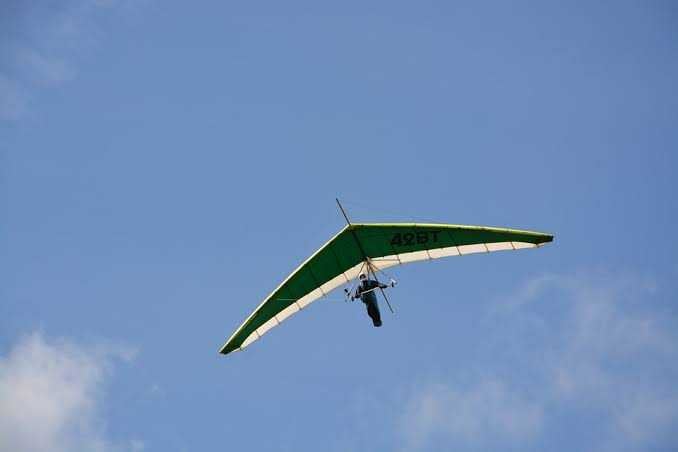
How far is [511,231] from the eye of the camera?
2433 cm

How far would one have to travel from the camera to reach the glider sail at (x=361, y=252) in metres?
24.6

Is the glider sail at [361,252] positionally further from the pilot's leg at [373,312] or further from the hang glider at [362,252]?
the pilot's leg at [373,312]

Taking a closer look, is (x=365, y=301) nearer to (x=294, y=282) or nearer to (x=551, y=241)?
(x=294, y=282)

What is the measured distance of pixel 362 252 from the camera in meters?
25.6

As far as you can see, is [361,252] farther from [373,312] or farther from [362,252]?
[373,312]

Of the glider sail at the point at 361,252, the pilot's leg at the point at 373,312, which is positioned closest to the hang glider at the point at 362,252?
the glider sail at the point at 361,252

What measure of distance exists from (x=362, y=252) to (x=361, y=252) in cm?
4

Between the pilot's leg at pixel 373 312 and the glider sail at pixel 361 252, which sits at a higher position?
the glider sail at pixel 361 252

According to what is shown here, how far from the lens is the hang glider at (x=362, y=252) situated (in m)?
24.6

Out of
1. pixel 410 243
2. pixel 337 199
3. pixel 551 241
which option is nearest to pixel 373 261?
pixel 410 243

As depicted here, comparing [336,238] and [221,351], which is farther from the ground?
[336,238]

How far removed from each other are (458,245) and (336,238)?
401cm

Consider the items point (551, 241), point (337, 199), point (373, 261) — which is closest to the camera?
point (337, 199)

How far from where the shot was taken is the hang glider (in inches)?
970
